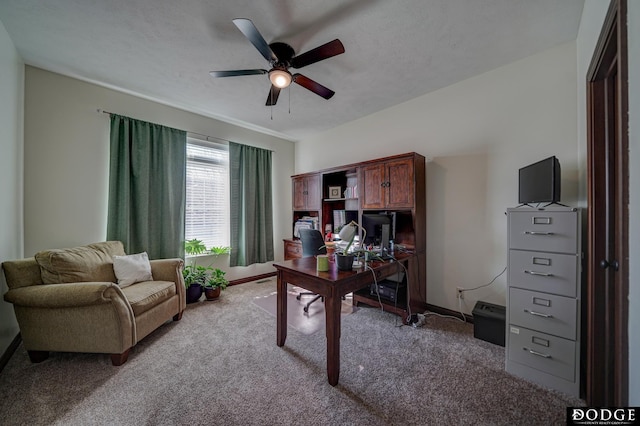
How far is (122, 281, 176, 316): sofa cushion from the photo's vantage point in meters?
1.97

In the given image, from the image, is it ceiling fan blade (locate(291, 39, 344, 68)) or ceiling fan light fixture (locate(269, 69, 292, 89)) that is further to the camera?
ceiling fan light fixture (locate(269, 69, 292, 89))

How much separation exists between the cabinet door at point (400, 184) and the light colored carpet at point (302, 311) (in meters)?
1.42

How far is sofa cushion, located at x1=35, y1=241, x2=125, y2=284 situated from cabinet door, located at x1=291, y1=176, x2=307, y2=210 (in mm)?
2558

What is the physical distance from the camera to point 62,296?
5.57 feet

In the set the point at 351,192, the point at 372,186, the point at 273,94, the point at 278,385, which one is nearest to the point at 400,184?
the point at 372,186

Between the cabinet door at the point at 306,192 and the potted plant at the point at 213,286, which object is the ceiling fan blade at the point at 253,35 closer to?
the cabinet door at the point at 306,192

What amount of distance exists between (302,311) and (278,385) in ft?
4.04

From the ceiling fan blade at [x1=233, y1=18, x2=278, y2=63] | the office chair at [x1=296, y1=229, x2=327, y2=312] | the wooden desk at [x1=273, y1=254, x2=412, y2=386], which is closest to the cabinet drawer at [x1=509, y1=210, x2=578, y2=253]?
the wooden desk at [x1=273, y1=254, x2=412, y2=386]

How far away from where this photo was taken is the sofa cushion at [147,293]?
6.45 ft

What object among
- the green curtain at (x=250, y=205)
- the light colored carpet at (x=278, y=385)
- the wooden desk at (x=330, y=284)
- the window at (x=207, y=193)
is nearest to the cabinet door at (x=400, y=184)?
the wooden desk at (x=330, y=284)

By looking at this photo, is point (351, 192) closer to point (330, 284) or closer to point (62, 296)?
point (330, 284)

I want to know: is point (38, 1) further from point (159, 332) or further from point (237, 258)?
point (237, 258)

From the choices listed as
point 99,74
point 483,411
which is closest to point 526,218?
point 483,411

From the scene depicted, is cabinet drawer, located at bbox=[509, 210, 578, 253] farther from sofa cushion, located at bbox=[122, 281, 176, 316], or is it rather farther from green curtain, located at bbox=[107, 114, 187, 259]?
green curtain, located at bbox=[107, 114, 187, 259]
